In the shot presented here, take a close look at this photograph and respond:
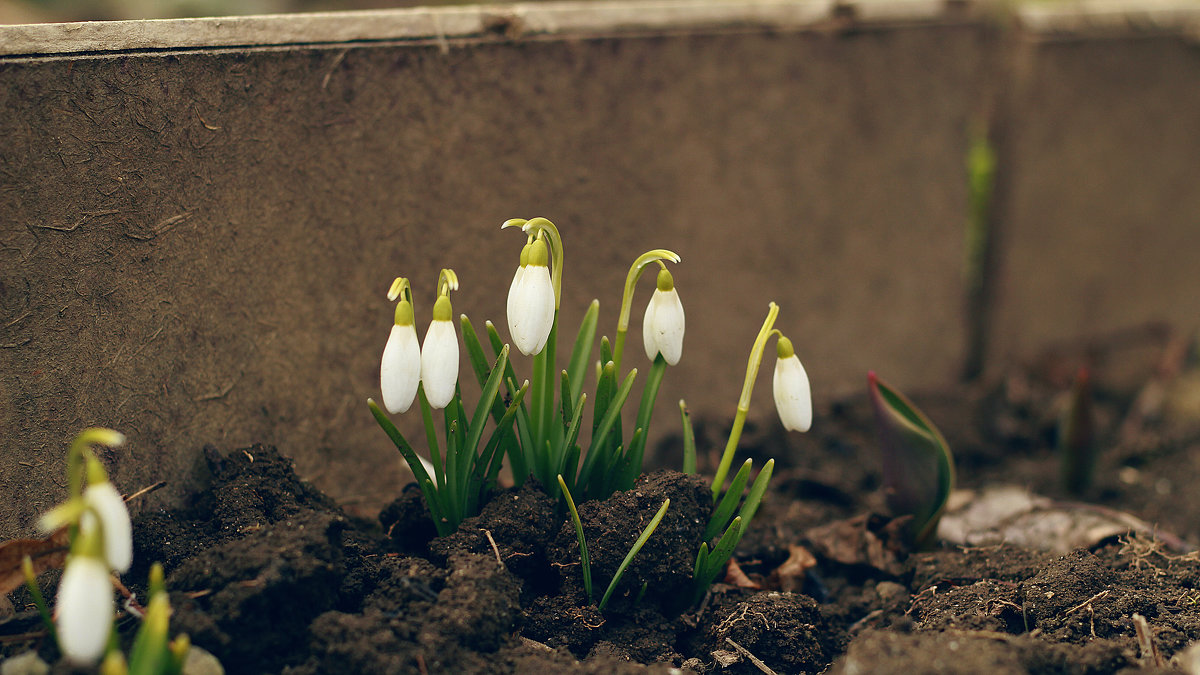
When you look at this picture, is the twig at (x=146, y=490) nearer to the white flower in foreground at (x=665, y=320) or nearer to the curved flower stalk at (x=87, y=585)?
the curved flower stalk at (x=87, y=585)

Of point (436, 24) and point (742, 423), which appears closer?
point (742, 423)

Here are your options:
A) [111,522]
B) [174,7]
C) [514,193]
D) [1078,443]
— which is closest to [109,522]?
[111,522]

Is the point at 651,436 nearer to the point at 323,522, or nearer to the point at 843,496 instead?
the point at 843,496

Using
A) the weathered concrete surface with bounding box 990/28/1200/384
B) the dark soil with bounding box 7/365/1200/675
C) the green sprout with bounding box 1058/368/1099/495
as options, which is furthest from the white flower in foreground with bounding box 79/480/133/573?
the weathered concrete surface with bounding box 990/28/1200/384

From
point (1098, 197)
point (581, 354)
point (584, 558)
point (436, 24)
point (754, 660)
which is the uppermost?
point (436, 24)

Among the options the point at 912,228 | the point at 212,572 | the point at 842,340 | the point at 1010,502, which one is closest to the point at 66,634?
the point at 212,572

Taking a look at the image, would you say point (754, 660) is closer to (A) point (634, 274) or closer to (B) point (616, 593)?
(B) point (616, 593)

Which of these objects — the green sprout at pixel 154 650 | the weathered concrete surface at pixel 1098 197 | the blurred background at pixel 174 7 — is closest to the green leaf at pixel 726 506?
the green sprout at pixel 154 650

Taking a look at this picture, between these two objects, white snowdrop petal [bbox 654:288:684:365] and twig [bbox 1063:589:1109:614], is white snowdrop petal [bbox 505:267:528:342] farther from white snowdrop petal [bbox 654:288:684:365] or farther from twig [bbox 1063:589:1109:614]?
twig [bbox 1063:589:1109:614]
